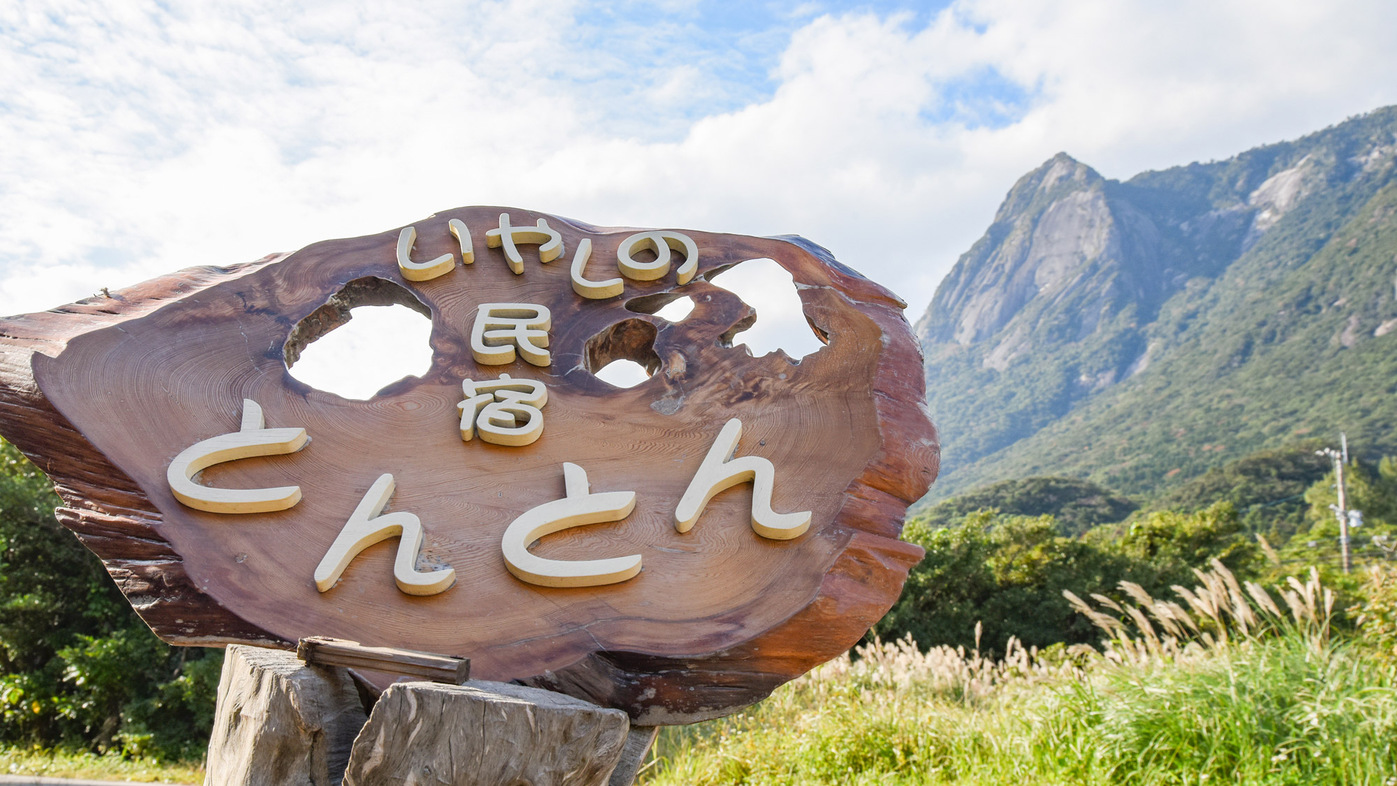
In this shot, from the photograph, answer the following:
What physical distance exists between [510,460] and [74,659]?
5.85 metres

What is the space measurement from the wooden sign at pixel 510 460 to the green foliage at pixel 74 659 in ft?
15.6

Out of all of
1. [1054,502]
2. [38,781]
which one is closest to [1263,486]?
[1054,502]

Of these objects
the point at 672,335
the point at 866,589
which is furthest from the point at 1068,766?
the point at 672,335

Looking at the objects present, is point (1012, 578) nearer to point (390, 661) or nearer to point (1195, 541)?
point (1195, 541)

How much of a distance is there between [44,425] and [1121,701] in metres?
3.93

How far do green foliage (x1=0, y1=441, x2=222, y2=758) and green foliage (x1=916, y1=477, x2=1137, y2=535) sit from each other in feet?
73.9

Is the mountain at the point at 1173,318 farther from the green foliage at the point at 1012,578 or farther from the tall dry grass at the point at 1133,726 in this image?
the tall dry grass at the point at 1133,726

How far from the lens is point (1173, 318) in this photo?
74438 mm

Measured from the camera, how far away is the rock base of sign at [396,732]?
1.43 m

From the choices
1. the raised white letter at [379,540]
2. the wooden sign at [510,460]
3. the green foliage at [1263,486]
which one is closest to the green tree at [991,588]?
the wooden sign at [510,460]

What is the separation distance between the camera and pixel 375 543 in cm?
211

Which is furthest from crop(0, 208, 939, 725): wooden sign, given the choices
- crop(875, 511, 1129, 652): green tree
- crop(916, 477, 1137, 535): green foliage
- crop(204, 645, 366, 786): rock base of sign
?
crop(916, 477, 1137, 535): green foliage

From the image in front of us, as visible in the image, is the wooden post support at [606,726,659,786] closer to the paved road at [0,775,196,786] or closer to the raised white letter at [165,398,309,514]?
the raised white letter at [165,398,309,514]

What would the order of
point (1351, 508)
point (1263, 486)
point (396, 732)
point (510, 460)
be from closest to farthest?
point (396, 732), point (510, 460), point (1351, 508), point (1263, 486)
